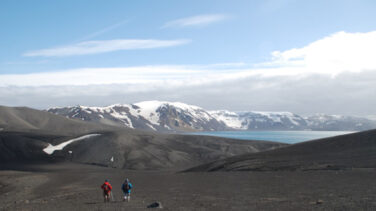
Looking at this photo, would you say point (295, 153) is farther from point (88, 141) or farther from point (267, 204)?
point (88, 141)

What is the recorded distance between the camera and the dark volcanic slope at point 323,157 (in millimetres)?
39250

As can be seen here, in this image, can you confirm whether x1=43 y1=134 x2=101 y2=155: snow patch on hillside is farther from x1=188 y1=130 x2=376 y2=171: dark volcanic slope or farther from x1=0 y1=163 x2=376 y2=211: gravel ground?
x1=0 y1=163 x2=376 y2=211: gravel ground

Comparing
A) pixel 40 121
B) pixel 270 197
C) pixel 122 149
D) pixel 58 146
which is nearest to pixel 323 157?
pixel 270 197

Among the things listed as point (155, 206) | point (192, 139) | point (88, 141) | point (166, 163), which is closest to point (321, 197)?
point (155, 206)

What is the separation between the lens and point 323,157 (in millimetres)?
46469

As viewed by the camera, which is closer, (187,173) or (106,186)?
(106,186)

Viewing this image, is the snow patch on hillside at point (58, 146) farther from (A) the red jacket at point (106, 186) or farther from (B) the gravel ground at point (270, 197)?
(A) the red jacket at point (106, 186)

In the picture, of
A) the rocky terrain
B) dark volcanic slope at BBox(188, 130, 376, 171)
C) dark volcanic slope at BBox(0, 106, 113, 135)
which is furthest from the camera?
dark volcanic slope at BBox(0, 106, 113, 135)

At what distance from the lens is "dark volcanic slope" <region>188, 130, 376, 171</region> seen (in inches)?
1545

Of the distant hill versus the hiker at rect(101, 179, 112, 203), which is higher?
the hiker at rect(101, 179, 112, 203)

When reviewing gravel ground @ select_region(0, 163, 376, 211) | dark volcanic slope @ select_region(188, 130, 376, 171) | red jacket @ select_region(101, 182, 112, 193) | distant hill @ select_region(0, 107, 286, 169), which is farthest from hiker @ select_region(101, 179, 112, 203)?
distant hill @ select_region(0, 107, 286, 169)

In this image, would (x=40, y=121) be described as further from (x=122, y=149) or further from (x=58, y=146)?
(x=122, y=149)

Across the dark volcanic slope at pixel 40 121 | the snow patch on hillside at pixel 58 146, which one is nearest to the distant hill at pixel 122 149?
the snow patch on hillside at pixel 58 146

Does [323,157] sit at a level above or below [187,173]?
above
